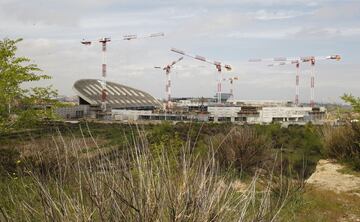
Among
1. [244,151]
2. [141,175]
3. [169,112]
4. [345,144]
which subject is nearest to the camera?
[141,175]

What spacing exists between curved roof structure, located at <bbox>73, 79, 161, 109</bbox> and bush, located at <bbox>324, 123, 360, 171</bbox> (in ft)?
311

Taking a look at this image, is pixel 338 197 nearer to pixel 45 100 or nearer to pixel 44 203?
pixel 44 203

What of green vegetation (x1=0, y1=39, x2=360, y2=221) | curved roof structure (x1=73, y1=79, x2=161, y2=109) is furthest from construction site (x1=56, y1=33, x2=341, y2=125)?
green vegetation (x1=0, y1=39, x2=360, y2=221)

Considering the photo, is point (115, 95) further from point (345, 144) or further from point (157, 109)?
point (345, 144)

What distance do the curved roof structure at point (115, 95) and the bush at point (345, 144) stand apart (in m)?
94.7

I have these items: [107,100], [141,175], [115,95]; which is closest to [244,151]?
[141,175]

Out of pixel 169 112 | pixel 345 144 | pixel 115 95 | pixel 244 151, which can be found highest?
pixel 115 95

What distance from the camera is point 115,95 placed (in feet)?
401

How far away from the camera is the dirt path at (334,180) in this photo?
9256 millimetres

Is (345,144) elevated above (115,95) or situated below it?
below

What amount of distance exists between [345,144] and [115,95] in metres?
113

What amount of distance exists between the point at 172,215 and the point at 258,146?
9.31 metres

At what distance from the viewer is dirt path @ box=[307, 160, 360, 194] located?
364 inches

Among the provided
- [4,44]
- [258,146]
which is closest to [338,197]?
[258,146]
